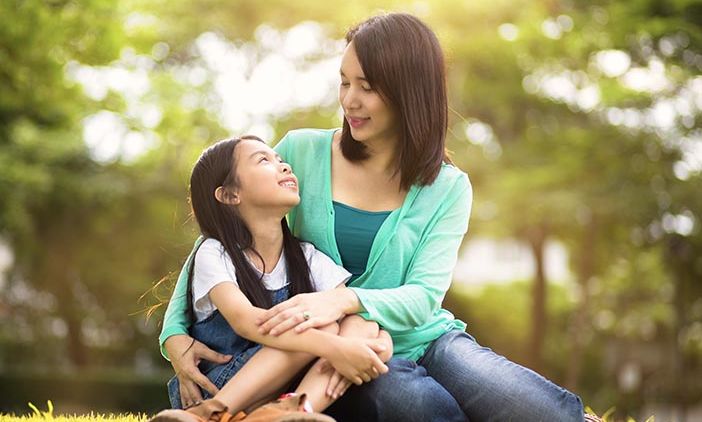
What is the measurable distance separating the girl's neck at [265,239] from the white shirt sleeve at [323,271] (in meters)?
0.11

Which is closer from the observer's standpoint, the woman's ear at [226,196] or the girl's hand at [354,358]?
the girl's hand at [354,358]

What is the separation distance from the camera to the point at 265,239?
2984 mm

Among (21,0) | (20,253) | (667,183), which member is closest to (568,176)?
(667,183)

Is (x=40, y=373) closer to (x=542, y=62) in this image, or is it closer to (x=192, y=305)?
(x=542, y=62)

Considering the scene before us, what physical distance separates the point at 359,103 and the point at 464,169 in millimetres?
11387

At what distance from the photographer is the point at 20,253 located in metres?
16.7

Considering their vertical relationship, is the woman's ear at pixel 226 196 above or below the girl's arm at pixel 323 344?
above

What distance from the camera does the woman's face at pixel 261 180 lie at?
2928mm

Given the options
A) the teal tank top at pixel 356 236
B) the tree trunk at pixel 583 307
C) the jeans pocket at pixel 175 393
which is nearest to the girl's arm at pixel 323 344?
the jeans pocket at pixel 175 393

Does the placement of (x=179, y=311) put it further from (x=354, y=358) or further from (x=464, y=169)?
(x=464, y=169)

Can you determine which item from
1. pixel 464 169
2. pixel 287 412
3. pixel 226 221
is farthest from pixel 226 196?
pixel 464 169

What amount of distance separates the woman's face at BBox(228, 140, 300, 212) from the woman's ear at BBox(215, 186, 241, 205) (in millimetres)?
11

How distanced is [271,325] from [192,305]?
408 mm

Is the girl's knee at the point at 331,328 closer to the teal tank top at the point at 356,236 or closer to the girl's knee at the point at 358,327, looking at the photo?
the girl's knee at the point at 358,327
